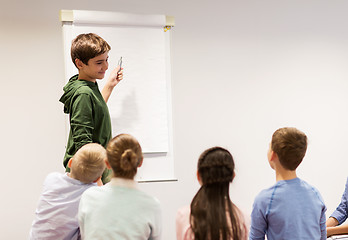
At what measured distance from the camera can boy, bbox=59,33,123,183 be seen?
7.43ft

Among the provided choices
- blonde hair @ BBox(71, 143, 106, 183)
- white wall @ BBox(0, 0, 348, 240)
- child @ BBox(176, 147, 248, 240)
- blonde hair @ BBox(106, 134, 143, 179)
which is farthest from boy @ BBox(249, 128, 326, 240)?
white wall @ BBox(0, 0, 348, 240)

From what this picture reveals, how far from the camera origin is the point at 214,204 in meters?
1.74

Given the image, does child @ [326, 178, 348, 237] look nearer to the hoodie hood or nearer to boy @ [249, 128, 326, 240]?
boy @ [249, 128, 326, 240]

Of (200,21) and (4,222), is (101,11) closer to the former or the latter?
(200,21)

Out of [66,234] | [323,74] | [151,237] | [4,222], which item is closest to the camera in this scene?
[151,237]

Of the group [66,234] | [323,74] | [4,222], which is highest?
[323,74]

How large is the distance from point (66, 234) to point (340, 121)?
2.67 metres

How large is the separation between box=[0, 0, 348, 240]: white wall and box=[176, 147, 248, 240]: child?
4.91 ft

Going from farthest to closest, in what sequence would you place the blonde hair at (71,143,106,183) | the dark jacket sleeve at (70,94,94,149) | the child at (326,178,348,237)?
the child at (326,178,348,237)
the dark jacket sleeve at (70,94,94,149)
the blonde hair at (71,143,106,183)

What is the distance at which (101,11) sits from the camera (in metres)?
2.98

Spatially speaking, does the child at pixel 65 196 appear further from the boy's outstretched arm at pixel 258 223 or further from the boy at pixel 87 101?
the boy's outstretched arm at pixel 258 223

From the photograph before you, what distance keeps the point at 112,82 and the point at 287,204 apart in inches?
54.4

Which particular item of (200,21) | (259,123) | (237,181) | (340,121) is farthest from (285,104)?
(200,21)

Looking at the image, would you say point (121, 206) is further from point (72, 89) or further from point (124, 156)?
point (72, 89)
